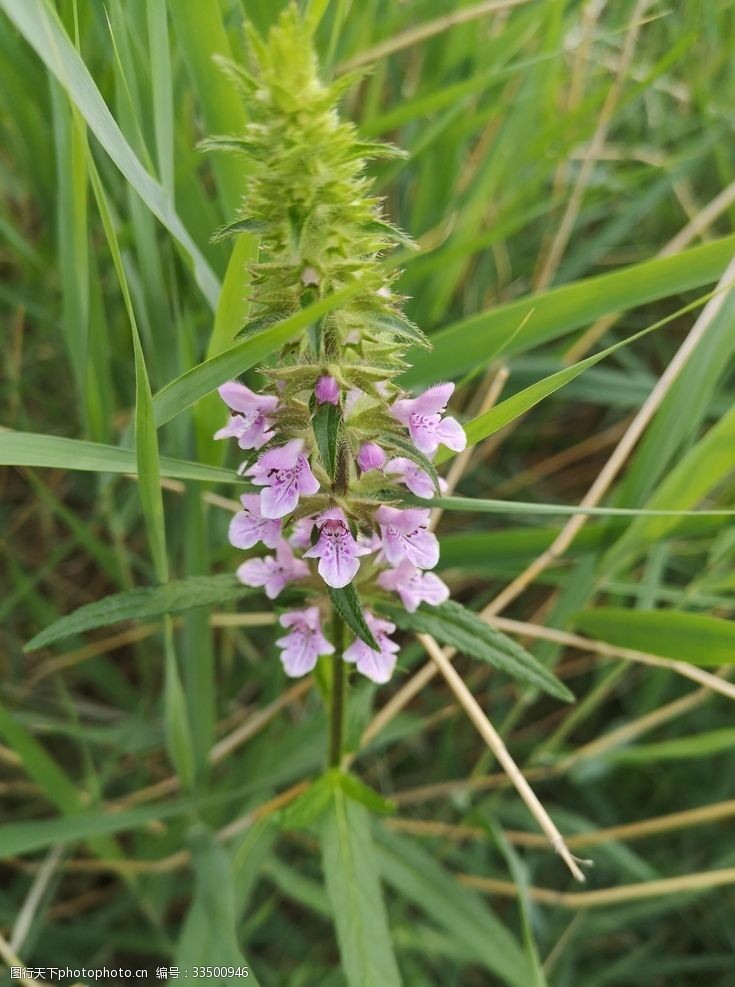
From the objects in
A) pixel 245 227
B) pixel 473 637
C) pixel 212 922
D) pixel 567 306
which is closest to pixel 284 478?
pixel 245 227

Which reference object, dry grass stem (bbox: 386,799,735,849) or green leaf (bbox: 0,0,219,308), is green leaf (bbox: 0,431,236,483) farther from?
dry grass stem (bbox: 386,799,735,849)

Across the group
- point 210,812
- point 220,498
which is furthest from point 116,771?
point 220,498

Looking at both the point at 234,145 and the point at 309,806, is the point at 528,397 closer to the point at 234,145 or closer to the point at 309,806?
the point at 234,145

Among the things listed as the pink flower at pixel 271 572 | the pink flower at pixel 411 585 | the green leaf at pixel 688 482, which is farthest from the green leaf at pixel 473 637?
the green leaf at pixel 688 482

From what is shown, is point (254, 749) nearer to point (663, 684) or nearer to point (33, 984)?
point (33, 984)

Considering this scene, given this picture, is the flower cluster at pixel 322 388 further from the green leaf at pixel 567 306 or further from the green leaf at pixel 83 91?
the green leaf at pixel 567 306

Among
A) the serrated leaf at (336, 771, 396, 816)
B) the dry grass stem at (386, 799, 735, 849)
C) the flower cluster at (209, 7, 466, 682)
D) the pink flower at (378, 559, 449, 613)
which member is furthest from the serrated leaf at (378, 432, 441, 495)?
the dry grass stem at (386, 799, 735, 849)

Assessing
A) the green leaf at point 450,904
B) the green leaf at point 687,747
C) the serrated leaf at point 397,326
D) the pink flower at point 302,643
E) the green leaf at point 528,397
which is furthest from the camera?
the green leaf at point 687,747
